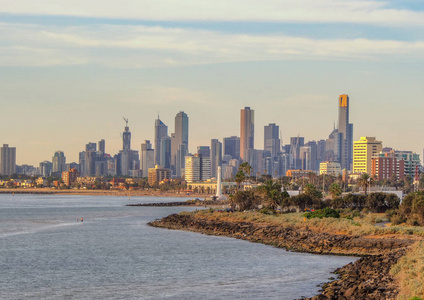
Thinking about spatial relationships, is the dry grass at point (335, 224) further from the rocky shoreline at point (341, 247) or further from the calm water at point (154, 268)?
the calm water at point (154, 268)

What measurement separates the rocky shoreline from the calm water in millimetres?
2362

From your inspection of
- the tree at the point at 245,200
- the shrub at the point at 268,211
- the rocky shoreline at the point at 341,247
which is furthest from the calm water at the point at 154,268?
the tree at the point at 245,200

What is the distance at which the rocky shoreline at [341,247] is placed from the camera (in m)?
38.8

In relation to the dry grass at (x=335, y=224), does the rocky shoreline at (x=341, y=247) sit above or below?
below

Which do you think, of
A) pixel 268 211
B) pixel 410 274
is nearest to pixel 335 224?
pixel 268 211

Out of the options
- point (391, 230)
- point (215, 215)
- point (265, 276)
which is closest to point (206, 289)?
point (265, 276)

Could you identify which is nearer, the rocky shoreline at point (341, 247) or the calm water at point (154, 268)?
the rocky shoreline at point (341, 247)

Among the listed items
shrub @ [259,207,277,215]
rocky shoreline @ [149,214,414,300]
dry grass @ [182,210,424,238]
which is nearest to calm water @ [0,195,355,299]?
rocky shoreline @ [149,214,414,300]

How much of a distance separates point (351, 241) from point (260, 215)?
38.4 meters

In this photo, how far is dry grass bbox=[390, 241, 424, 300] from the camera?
33750mm

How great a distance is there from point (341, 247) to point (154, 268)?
2014 centimetres

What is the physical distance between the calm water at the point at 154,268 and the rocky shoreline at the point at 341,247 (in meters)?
2.36

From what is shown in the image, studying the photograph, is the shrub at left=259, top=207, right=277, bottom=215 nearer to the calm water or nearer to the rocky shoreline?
the rocky shoreline

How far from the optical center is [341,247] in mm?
65375
